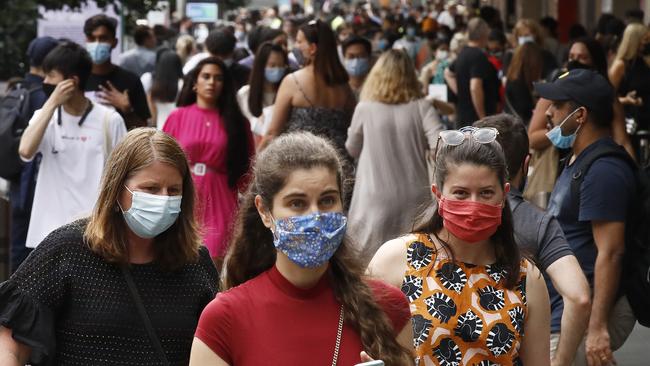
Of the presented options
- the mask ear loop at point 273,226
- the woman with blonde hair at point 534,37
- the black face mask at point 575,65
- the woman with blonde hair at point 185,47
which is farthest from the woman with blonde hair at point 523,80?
the mask ear loop at point 273,226

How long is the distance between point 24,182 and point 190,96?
4.22ft

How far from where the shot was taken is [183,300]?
460 cm

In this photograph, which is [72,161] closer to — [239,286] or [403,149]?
[403,149]

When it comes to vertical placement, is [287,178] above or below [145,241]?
above

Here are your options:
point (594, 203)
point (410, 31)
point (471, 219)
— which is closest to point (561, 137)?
point (594, 203)

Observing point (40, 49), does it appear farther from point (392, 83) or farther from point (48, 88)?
point (392, 83)

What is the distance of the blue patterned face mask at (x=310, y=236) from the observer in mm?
3480

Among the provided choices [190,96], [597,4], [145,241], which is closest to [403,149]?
[190,96]

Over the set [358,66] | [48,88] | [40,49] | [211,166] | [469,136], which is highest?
[469,136]

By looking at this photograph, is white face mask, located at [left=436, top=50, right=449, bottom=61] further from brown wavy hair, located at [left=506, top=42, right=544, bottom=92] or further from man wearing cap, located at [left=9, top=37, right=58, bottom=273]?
man wearing cap, located at [left=9, top=37, right=58, bottom=273]

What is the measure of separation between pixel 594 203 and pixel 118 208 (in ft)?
7.27

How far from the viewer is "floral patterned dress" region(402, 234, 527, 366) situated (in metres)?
4.29

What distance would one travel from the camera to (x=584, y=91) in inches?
241

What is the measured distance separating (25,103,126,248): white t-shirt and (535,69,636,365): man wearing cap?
122 inches
